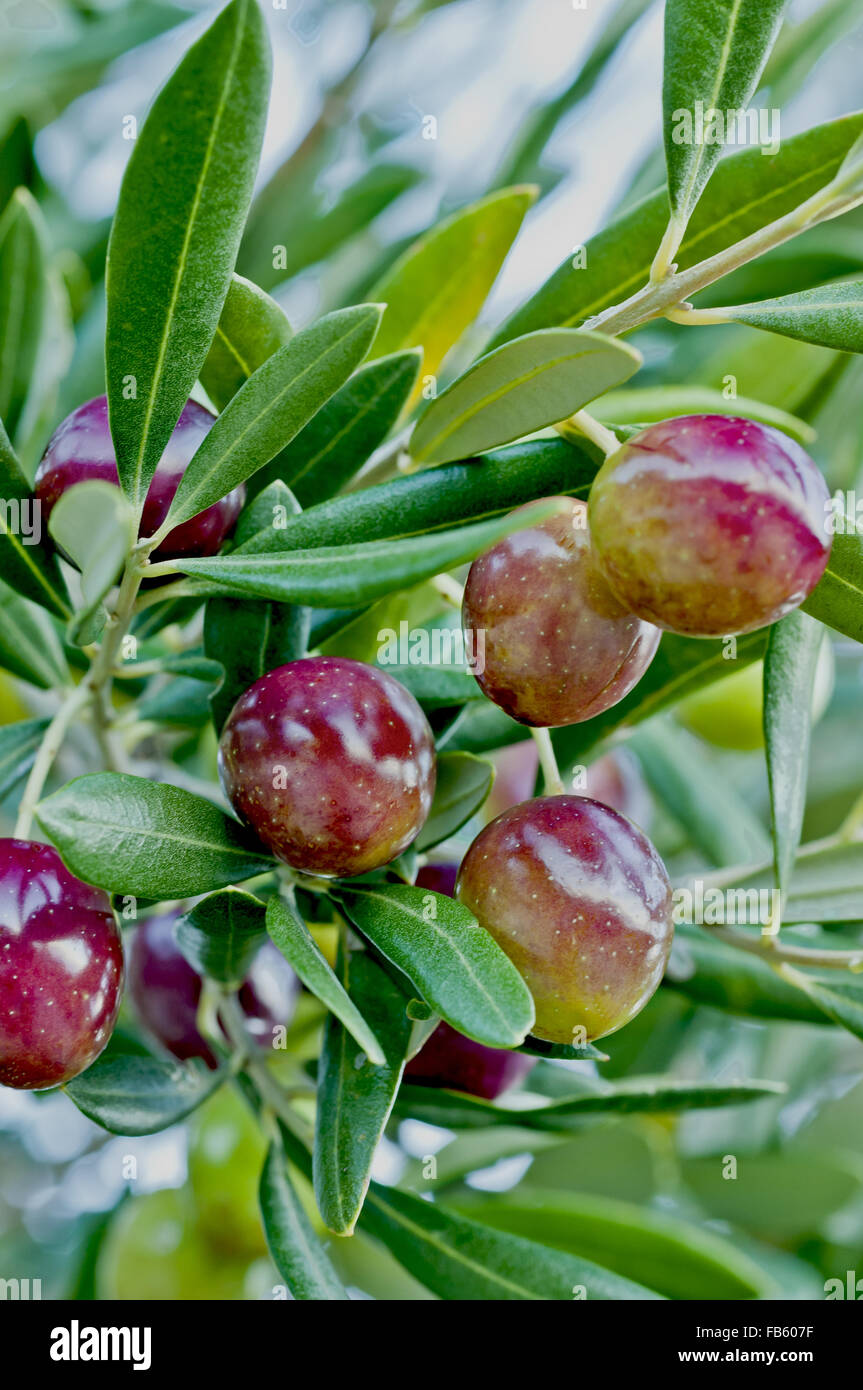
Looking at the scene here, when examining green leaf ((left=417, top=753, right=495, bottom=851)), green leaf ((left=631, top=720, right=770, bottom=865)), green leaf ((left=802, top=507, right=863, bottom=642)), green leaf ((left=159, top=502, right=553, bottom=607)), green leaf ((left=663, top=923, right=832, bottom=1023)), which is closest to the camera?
green leaf ((left=159, top=502, right=553, bottom=607))

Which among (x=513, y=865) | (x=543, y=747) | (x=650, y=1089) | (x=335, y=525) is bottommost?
(x=650, y=1089)

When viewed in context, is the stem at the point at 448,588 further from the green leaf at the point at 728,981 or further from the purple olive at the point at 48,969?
the green leaf at the point at 728,981

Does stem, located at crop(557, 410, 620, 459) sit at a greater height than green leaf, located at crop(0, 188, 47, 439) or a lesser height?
lesser

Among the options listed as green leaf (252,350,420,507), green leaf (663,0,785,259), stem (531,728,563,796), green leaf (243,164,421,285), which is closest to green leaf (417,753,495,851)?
stem (531,728,563,796)

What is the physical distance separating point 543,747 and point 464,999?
10.9 inches

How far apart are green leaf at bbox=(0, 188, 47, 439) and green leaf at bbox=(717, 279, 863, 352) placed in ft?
2.79

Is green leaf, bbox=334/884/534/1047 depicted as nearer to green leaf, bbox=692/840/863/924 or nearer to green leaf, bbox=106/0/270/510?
green leaf, bbox=106/0/270/510

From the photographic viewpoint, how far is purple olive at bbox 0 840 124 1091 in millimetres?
766

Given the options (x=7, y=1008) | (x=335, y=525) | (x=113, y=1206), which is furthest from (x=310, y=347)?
(x=113, y=1206)

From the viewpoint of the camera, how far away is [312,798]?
2.54 feet

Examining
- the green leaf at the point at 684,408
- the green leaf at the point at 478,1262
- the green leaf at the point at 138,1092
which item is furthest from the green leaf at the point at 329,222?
the green leaf at the point at 478,1262

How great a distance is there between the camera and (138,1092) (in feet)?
3.36

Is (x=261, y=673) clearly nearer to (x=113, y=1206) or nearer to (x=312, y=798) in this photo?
(x=312, y=798)

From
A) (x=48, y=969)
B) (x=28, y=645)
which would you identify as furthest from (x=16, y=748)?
(x=48, y=969)
